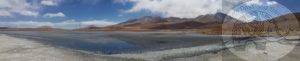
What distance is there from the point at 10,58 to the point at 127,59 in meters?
4.99

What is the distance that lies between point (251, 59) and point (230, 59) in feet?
3.57

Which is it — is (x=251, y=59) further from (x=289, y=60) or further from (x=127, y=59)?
(x=127, y=59)

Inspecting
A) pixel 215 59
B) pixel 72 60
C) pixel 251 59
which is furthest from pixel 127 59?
pixel 251 59

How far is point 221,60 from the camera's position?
16.4 metres

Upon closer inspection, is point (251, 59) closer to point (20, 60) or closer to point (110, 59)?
Answer: point (110, 59)

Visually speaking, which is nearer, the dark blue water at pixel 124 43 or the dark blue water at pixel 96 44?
the dark blue water at pixel 96 44

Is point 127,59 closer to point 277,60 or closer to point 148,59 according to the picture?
point 148,59

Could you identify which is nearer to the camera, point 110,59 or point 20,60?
point 20,60

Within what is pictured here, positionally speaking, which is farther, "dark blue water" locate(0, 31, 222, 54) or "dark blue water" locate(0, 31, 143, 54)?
"dark blue water" locate(0, 31, 222, 54)

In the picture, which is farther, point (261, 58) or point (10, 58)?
point (261, 58)

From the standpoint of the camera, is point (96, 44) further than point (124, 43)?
No

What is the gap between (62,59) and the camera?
16266mm

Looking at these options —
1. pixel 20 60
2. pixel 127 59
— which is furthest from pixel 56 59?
pixel 127 59

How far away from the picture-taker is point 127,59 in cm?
Result: 1653
